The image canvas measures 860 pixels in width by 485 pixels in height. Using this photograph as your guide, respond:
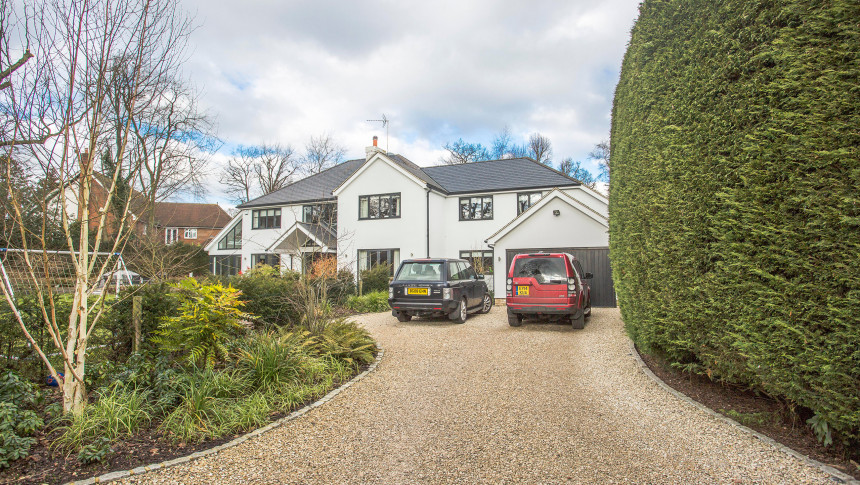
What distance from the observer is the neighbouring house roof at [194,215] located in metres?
45.8

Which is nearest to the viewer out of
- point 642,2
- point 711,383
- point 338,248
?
point 711,383

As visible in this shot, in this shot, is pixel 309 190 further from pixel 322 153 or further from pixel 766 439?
pixel 766 439

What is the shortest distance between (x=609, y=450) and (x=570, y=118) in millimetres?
18401

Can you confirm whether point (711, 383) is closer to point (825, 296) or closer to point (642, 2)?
point (825, 296)

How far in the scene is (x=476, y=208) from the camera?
2189 cm

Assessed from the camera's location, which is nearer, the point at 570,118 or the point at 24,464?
the point at 24,464

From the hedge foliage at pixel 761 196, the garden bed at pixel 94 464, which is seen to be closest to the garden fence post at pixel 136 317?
the garden bed at pixel 94 464

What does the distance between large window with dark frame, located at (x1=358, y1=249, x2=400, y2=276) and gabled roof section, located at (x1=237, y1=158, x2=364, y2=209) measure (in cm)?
→ 440

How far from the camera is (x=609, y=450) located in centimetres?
371

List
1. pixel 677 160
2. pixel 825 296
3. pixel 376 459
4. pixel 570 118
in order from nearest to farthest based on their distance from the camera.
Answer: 1. pixel 825 296
2. pixel 376 459
3. pixel 677 160
4. pixel 570 118

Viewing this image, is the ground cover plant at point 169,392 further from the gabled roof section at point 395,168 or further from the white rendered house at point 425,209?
the gabled roof section at point 395,168

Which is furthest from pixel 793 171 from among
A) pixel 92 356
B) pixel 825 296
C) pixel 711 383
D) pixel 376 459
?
pixel 92 356

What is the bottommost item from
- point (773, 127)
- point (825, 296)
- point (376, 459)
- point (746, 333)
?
point (376, 459)

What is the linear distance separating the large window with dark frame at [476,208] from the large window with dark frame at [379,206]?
3482 mm
